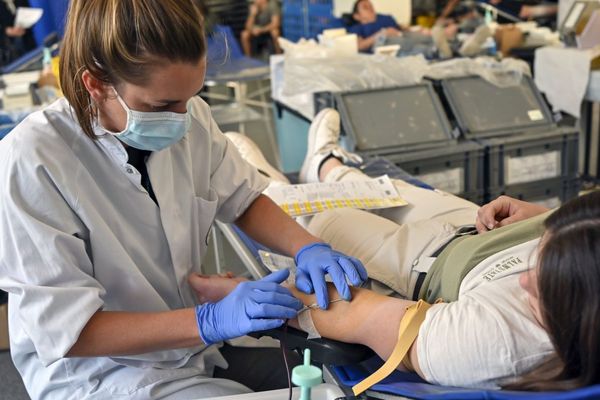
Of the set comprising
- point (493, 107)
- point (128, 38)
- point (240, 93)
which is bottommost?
point (240, 93)

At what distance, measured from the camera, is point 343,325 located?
3.60 feet

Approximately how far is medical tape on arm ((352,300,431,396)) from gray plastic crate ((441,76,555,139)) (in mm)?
1884

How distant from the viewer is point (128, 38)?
3.36 ft

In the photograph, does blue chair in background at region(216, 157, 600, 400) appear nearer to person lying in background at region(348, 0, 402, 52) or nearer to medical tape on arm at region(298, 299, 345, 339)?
medical tape on arm at region(298, 299, 345, 339)

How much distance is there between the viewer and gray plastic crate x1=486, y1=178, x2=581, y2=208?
9.09ft

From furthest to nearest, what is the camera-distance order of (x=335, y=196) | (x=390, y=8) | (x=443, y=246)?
1. (x=390, y=8)
2. (x=335, y=196)
3. (x=443, y=246)

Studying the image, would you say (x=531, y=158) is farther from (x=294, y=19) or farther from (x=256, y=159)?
(x=294, y=19)

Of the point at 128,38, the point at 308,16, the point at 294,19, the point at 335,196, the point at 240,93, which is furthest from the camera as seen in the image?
the point at 294,19

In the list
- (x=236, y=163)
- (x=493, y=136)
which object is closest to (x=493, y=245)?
(x=236, y=163)

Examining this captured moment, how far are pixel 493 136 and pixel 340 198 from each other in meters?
1.13

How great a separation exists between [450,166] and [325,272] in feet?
5.29

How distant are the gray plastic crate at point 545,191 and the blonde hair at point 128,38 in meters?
1.96

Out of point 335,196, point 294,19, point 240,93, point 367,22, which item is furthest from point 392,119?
point 294,19

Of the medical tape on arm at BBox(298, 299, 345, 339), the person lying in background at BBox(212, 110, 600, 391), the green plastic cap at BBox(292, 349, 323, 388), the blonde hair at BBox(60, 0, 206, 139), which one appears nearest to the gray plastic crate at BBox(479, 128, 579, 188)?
the person lying in background at BBox(212, 110, 600, 391)
